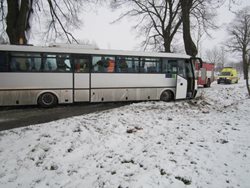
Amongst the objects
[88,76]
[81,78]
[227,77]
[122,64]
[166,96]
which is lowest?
[166,96]

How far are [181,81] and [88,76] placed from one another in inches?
230

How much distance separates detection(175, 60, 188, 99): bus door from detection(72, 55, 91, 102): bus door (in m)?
5.56

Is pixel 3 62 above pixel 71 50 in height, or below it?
below

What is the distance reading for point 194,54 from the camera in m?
17.5

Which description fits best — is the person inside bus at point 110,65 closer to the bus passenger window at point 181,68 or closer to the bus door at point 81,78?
the bus door at point 81,78

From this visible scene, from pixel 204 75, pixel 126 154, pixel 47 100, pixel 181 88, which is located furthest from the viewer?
pixel 204 75

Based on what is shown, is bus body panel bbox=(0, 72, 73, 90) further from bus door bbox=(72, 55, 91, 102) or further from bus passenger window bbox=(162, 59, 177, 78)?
bus passenger window bbox=(162, 59, 177, 78)

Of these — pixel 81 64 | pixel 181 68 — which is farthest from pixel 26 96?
pixel 181 68

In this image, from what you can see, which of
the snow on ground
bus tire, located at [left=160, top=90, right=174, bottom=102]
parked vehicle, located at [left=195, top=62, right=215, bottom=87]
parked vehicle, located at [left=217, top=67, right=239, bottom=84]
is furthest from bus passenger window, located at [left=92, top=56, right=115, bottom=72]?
parked vehicle, located at [left=217, top=67, right=239, bottom=84]

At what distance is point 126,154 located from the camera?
5.79 metres

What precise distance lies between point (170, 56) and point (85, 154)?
9775 mm

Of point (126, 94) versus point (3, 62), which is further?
point (126, 94)

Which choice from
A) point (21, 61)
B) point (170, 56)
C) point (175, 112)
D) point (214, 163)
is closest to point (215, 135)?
point (214, 163)

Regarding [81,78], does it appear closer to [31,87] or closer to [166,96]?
[31,87]
